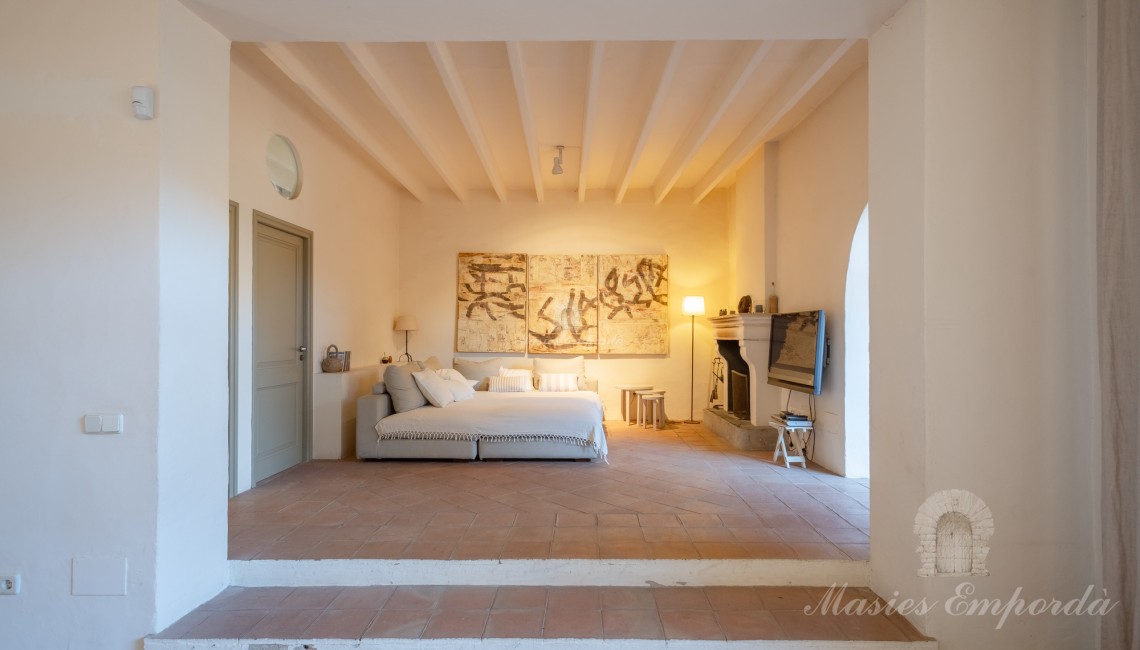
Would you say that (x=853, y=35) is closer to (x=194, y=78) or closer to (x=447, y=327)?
(x=194, y=78)

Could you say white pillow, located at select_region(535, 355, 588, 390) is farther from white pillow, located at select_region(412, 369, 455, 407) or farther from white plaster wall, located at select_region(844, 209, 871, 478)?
white plaster wall, located at select_region(844, 209, 871, 478)

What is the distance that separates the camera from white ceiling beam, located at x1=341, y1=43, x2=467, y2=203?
140 inches

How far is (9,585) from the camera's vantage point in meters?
2.24

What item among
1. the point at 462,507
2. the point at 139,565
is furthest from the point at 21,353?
the point at 462,507

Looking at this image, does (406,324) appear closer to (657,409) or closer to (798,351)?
(657,409)

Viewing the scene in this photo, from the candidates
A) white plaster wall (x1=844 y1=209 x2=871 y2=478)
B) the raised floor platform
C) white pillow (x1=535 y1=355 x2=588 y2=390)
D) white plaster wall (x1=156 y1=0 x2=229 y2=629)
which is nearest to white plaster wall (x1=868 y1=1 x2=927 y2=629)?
white plaster wall (x1=844 y1=209 x2=871 y2=478)

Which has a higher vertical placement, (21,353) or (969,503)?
(21,353)

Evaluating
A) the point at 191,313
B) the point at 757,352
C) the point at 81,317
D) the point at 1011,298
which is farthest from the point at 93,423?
the point at 757,352

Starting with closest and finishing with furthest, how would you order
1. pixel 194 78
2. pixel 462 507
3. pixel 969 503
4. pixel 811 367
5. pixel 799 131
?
pixel 969 503 < pixel 194 78 < pixel 462 507 < pixel 811 367 < pixel 799 131

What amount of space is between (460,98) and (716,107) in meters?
2.15

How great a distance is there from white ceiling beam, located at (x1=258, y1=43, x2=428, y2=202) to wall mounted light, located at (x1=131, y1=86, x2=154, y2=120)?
140 cm

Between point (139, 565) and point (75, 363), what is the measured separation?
93cm

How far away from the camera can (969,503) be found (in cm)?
224

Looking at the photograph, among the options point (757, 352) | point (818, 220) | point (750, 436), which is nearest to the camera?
point (818, 220)
